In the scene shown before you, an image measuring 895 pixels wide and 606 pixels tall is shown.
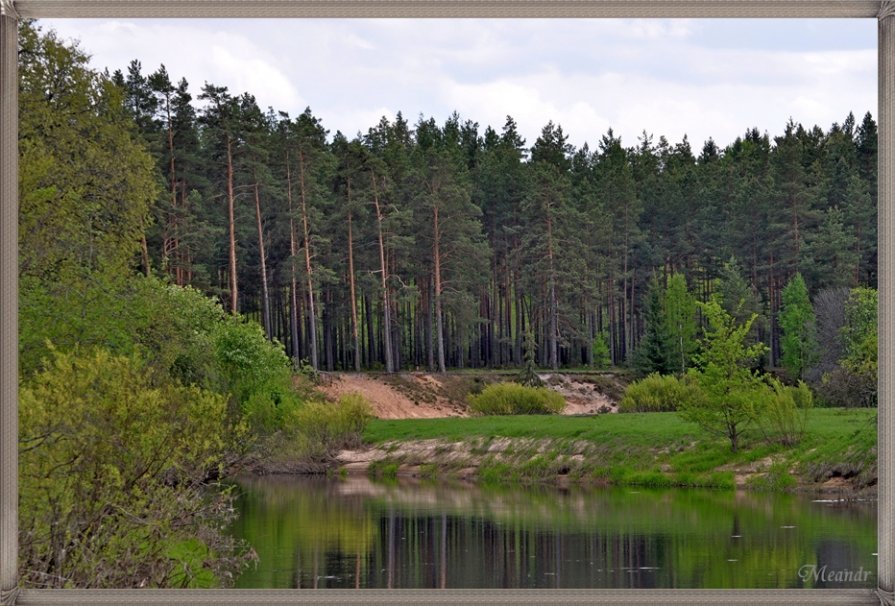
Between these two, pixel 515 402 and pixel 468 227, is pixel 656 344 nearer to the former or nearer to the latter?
pixel 515 402

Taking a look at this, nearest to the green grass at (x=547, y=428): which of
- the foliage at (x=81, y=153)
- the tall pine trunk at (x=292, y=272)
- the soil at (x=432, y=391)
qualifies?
the soil at (x=432, y=391)

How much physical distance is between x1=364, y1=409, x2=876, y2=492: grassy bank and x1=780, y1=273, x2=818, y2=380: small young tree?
299 inches

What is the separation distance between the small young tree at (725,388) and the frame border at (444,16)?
1911 centimetres

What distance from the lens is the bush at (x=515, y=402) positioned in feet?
122

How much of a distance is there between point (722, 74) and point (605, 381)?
13.1 metres

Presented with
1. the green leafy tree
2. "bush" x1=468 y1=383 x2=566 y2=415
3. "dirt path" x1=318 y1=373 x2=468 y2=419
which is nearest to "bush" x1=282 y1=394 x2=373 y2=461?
"dirt path" x1=318 y1=373 x2=468 y2=419

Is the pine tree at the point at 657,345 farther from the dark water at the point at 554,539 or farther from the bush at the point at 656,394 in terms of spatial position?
the dark water at the point at 554,539

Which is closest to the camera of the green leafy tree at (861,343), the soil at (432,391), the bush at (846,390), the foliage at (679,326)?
the green leafy tree at (861,343)

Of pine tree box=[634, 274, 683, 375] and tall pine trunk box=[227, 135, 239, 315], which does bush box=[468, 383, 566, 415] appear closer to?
pine tree box=[634, 274, 683, 375]

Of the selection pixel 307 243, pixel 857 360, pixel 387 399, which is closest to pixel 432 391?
pixel 387 399

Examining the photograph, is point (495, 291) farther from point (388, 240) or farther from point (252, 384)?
point (252, 384)

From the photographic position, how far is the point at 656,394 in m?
36.4

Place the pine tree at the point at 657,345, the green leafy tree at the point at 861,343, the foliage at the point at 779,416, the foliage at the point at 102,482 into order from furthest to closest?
1. the pine tree at the point at 657,345
2. the green leafy tree at the point at 861,343
3. the foliage at the point at 779,416
4. the foliage at the point at 102,482

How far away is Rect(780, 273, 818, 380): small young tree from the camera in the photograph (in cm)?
3834
